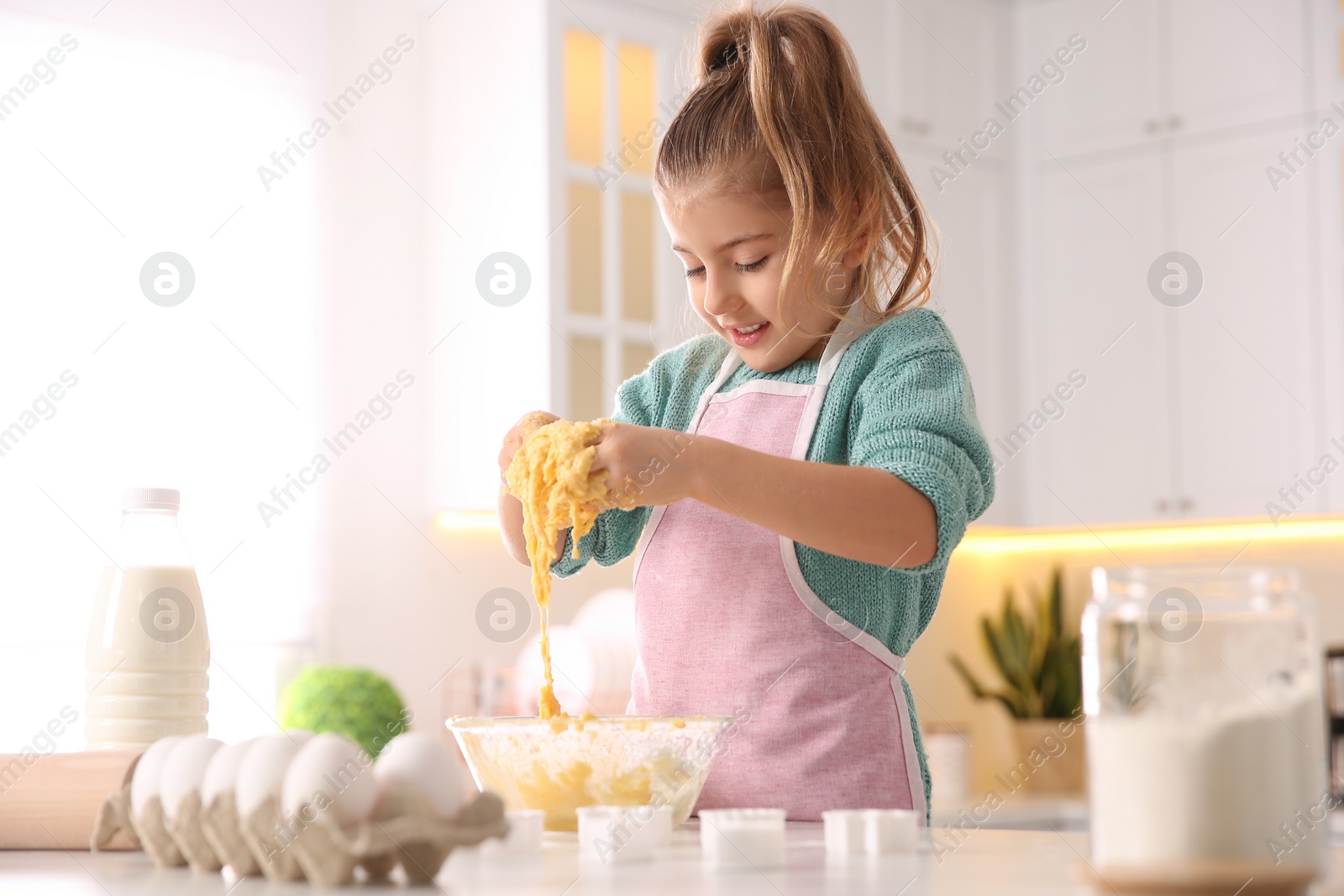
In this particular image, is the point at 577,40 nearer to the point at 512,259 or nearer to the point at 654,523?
the point at 512,259

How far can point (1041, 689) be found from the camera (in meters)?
3.46

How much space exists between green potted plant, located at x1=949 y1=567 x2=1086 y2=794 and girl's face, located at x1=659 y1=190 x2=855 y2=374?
2380 millimetres

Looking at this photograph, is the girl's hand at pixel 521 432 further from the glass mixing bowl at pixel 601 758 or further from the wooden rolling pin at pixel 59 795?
the wooden rolling pin at pixel 59 795

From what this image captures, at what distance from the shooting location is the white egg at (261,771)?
0.69 m

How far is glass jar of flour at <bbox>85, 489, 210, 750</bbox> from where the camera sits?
962 millimetres

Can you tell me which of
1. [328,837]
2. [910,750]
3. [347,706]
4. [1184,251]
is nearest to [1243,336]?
[1184,251]

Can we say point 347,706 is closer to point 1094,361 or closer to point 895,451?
point 895,451

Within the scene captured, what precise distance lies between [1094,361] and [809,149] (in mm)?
2391

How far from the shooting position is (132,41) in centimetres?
250

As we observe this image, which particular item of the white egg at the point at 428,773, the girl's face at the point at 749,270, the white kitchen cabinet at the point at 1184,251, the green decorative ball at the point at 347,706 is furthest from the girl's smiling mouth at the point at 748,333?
the white kitchen cabinet at the point at 1184,251

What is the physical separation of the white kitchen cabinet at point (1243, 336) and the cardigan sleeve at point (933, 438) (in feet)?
7.35

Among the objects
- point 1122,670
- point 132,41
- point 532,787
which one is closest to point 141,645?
point 532,787

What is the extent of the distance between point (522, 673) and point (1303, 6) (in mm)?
2214

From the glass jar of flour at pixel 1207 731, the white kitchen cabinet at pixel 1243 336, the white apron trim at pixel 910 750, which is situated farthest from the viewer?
the white kitchen cabinet at pixel 1243 336
